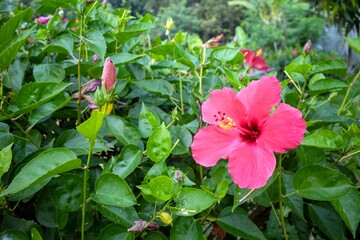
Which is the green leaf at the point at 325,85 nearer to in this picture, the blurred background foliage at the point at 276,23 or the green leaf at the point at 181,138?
the green leaf at the point at 181,138

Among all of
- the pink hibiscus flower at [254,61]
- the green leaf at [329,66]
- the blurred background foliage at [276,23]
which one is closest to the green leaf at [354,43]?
the green leaf at [329,66]

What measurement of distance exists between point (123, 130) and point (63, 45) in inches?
8.7

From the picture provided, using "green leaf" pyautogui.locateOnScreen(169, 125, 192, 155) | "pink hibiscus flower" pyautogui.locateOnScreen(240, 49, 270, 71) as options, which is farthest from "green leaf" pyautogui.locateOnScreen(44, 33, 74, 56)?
"pink hibiscus flower" pyautogui.locateOnScreen(240, 49, 270, 71)

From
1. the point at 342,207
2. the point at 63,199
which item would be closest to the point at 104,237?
the point at 63,199

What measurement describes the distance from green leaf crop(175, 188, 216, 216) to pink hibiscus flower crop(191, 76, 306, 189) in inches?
1.6

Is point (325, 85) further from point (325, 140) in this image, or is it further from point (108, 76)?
point (108, 76)

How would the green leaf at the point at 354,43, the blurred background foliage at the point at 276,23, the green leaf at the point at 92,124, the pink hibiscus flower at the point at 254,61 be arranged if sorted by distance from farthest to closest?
the blurred background foliage at the point at 276,23, the pink hibiscus flower at the point at 254,61, the green leaf at the point at 354,43, the green leaf at the point at 92,124

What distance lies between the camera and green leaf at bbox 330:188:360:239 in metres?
0.57

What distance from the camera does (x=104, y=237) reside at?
0.53 m

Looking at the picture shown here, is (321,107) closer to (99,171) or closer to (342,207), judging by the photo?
(342,207)

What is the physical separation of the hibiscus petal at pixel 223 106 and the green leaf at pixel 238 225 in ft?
0.44

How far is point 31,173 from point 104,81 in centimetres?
15

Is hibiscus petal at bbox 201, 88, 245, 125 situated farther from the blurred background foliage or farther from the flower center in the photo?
the blurred background foliage

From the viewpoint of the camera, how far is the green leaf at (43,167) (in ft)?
1.50
